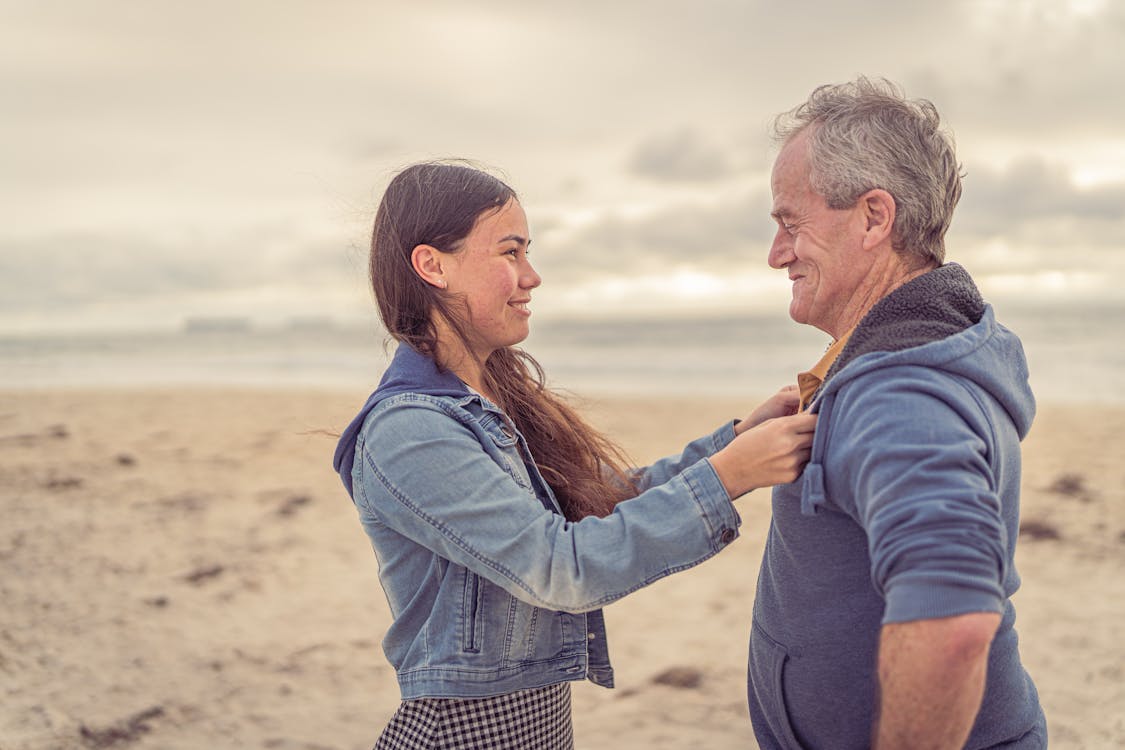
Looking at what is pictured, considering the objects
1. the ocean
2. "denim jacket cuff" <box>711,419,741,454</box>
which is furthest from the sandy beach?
the ocean

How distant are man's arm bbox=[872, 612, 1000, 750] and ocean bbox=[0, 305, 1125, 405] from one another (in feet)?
30.0

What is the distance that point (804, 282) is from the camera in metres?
2.10

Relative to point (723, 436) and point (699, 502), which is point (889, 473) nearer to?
point (699, 502)

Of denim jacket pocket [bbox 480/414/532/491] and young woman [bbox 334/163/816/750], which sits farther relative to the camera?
denim jacket pocket [bbox 480/414/532/491]

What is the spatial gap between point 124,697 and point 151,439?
7.14 m

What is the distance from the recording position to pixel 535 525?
1823 millimetres

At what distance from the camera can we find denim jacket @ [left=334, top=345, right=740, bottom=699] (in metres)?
1.80

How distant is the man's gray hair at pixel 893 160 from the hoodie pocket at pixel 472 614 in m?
1.17

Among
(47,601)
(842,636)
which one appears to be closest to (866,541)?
(842,636)

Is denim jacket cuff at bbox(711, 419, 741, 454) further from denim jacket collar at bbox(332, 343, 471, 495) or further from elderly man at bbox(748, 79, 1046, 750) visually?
denim jacket collar at bbox(332, 343, 471, 495)

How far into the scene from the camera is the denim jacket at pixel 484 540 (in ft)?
5.91

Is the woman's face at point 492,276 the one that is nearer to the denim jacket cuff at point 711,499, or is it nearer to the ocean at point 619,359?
the denim jacket cuff at point 711,499

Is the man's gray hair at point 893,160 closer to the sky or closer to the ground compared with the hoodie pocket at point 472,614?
closer to the sky

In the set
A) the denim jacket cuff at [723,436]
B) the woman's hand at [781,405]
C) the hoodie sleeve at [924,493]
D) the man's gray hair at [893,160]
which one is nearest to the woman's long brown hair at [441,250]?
the denim jacket cuff at [723,436]
